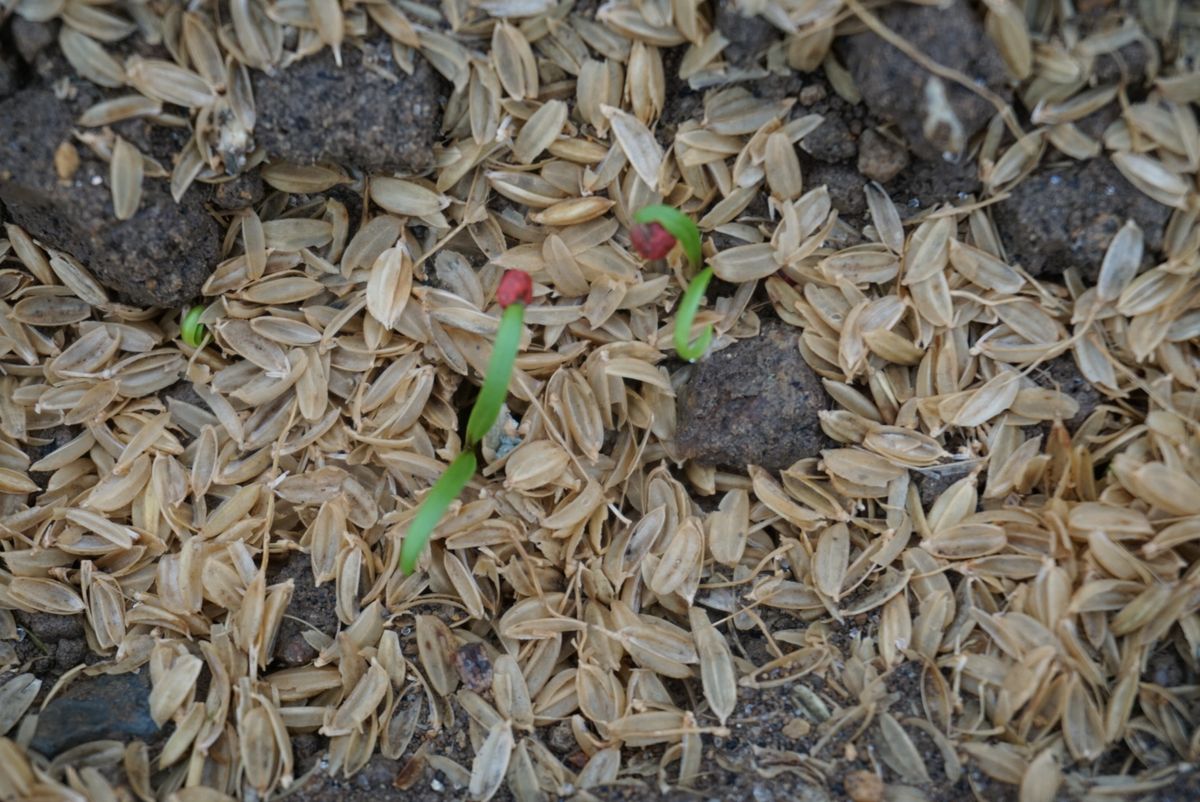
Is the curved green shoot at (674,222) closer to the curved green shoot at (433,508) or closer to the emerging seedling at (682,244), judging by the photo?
the emerging seedling at (682,244)

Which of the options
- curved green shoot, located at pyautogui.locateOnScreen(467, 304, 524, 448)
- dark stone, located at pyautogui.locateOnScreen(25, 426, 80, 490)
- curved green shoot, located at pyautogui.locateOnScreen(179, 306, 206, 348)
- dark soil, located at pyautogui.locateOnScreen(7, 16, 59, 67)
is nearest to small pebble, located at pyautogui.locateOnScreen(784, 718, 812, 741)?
curved green shoot, located at pyautogui.locateOnScreen(467, 304, 524, 448)

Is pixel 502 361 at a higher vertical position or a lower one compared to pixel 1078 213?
lower

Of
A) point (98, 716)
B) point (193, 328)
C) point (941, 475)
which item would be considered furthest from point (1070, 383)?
point (98, 716)

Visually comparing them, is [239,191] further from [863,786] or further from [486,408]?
[863,786]

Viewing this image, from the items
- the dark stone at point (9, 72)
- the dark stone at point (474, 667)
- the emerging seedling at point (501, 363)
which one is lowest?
the dark stone at point (474, 667)

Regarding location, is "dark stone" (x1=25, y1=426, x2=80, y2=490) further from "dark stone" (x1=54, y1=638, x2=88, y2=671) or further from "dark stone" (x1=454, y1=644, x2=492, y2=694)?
"dark stone" (x1=454, y1=644, x2=492, y2=694)

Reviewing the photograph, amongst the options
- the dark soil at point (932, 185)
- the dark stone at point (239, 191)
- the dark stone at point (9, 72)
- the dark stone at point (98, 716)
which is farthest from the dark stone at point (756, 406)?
the dark stone at point (9, 72)
